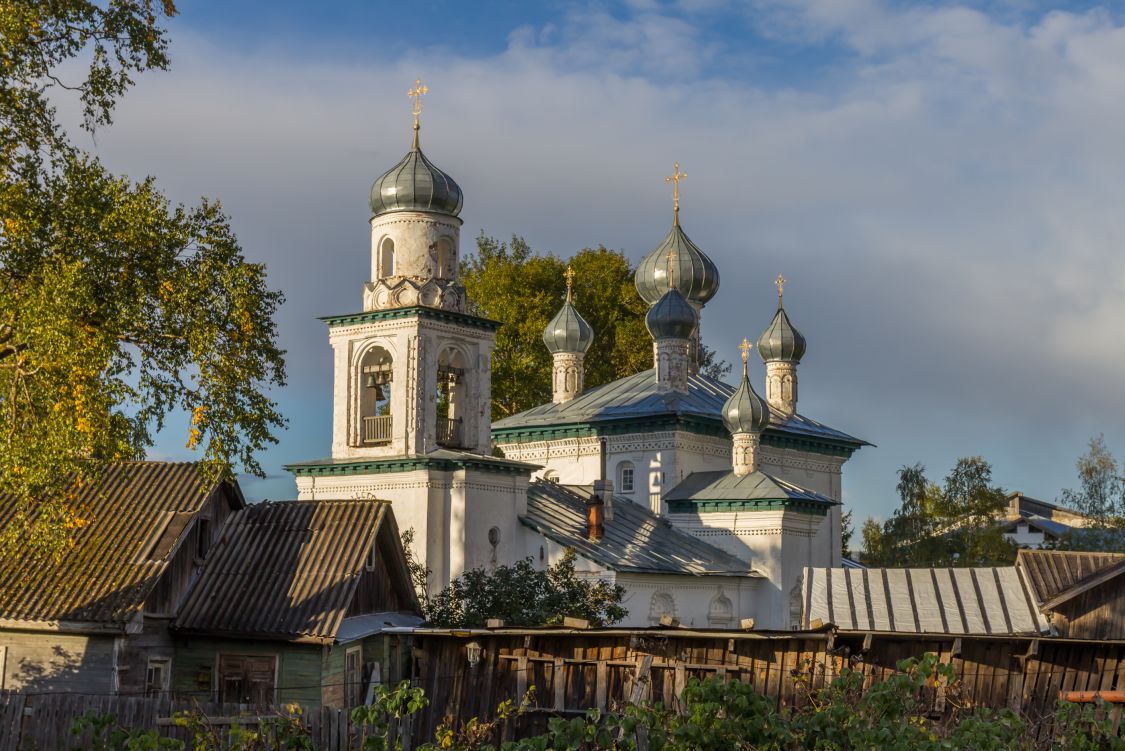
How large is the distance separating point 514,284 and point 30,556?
2678 cm

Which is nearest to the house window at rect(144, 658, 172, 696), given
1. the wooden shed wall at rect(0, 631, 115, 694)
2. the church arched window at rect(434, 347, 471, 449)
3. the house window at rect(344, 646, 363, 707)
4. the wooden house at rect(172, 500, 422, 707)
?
the wooden house at rect(172, 500, 422, 707)

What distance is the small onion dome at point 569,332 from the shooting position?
40.2 meters

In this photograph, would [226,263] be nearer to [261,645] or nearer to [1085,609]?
[261,645]

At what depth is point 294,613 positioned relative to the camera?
1947 cm

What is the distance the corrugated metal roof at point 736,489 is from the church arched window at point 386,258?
8328 mm

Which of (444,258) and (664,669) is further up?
(444,258)

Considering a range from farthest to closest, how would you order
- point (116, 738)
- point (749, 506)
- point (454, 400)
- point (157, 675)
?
point (749, 506)
point (454, 400)
point (157, 675)
point (116, 738)

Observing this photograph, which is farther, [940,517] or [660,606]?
[940,517]

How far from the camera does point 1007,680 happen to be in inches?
651

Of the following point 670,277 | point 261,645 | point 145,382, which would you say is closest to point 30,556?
point 261,645

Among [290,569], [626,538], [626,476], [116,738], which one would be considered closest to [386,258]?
[626,538]

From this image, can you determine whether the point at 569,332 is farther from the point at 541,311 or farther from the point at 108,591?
the point at 108,591

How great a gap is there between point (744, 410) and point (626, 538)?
4.69 m

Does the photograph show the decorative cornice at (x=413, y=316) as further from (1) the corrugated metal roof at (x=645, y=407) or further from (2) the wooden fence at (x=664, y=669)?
(2) the wooden fence at (x=664, y=669)
